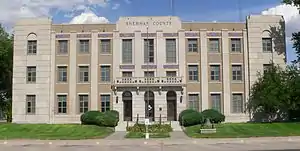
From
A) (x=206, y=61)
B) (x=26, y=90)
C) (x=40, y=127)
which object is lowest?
(x=40, y=127)

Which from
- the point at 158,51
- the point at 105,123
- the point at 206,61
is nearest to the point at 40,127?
the point at 105,123

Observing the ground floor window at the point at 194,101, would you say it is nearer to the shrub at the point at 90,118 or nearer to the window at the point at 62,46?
the shrub at the point at 90,118

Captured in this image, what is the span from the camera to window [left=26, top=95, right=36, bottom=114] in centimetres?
5560

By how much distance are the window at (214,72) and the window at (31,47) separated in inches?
877

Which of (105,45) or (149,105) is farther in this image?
(105,45)

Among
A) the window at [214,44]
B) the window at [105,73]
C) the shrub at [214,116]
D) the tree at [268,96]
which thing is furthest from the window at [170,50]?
the tree at [268,96]

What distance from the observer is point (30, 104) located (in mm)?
55688

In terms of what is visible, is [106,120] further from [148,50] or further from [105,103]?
[148,50]

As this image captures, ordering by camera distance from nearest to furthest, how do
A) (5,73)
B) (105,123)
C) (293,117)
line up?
(105,123) → (293,117) → (5,73)

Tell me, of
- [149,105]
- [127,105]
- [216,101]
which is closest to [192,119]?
[149,105]

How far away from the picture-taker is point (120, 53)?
55.9 metres

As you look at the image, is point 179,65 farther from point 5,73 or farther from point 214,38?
point 5,73

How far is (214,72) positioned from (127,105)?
11.5 meters

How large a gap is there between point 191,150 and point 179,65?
3361 centimetres
